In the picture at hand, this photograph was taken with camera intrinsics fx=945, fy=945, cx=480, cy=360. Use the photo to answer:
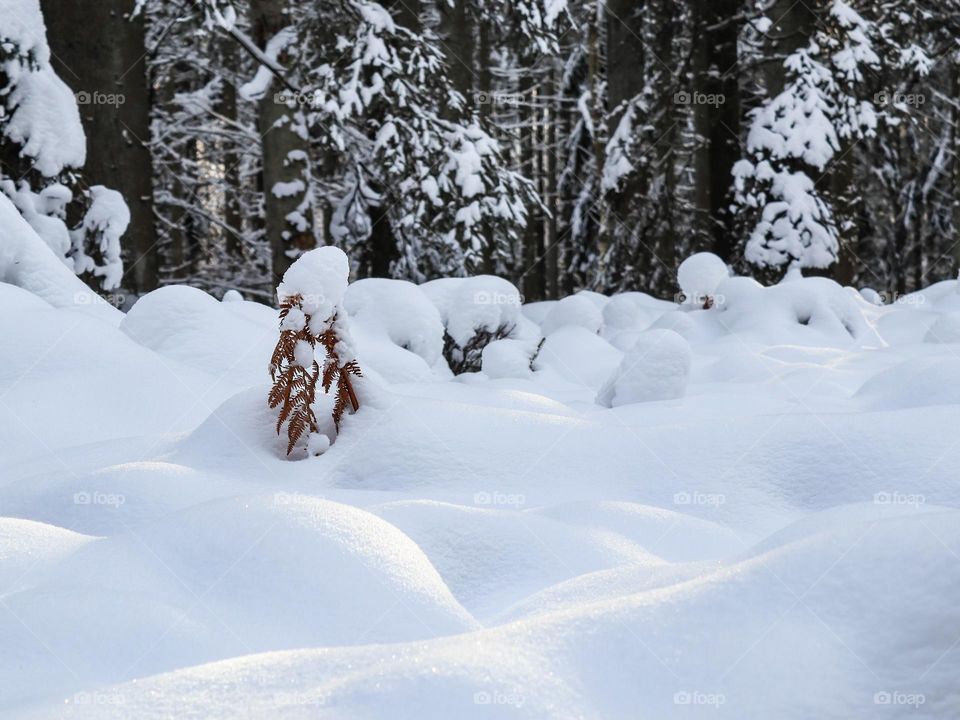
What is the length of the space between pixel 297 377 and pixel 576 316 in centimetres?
564

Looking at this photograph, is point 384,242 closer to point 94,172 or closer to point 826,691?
point 94,172

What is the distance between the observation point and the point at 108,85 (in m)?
8.80

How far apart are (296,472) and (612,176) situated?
9710mm

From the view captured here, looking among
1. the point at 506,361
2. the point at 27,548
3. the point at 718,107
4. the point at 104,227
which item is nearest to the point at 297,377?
the point at 27,548

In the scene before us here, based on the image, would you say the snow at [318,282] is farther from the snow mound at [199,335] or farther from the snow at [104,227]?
the snow at [104,227]

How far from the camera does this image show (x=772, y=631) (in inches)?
58.6

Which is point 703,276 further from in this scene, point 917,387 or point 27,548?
point 27,548

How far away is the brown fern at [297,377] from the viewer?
356 cm

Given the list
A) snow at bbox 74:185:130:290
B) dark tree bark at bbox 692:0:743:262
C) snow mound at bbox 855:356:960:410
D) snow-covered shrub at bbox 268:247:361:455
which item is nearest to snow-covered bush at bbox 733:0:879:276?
dark tree bark at bbox 692:0:743:262

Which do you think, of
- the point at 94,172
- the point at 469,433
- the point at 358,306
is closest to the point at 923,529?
the point at 469,433

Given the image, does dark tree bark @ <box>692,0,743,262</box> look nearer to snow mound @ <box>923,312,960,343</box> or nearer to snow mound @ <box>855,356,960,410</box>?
snow mound @ <box>923,312,960,343</box>

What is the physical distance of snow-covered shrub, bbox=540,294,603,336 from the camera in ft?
29.5

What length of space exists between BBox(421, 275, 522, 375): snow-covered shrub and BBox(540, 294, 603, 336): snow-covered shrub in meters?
1.04

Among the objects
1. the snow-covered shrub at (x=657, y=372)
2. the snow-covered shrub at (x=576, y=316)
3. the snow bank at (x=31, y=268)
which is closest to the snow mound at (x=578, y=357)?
the snow-covered shrub at (x=576, y=316)
